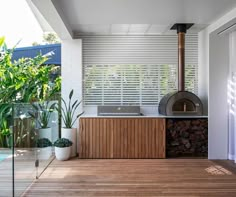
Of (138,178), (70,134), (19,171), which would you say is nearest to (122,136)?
(70,134)

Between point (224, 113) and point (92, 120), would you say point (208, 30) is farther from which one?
point (92, 120)

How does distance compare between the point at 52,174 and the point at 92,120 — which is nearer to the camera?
the point at 52,174

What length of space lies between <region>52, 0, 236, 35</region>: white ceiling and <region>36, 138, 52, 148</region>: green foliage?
81.6 inches

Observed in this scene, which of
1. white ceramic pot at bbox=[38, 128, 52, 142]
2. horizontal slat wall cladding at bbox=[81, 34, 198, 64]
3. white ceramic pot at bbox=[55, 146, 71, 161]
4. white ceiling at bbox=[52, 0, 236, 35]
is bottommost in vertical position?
white ceramic pot at bbox=[55, 146, 71, 161]

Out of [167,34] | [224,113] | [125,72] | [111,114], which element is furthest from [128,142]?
[167,34]

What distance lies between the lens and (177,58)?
6566 millimetres

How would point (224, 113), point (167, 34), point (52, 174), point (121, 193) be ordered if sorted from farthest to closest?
point (167, 34)
point (224, 113)
point (52, 174)
point (121, 193)

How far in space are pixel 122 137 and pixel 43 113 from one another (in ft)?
5.35

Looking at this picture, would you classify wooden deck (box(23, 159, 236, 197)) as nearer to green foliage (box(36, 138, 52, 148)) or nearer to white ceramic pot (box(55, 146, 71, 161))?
white ceramic pot (box(55, 146, 71, 161))

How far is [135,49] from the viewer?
6.56 m

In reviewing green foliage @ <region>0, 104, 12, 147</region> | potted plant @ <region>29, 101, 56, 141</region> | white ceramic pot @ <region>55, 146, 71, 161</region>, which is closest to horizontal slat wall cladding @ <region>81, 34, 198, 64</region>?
potted plant @ <region>29, 101, 56, 141</region>

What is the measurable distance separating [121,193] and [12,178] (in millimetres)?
1370

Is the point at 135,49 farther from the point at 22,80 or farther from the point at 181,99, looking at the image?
the point at 22,80

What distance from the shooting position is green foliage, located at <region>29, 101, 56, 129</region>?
4.78 metres
